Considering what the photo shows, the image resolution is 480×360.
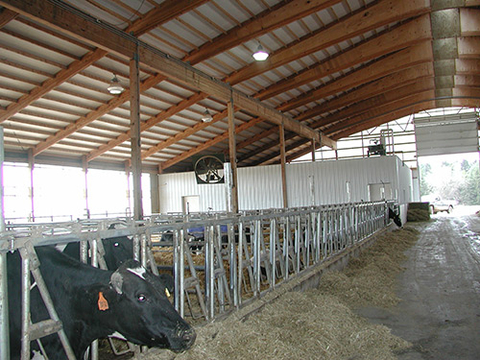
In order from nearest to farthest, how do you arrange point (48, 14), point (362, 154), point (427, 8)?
point (48, 14)
point (427, 8)
point (362, 154)

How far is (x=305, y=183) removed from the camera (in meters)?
23.9

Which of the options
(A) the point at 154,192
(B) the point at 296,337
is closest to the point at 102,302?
(B) the point at 296,337

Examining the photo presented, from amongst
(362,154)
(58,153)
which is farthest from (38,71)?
(362,154)

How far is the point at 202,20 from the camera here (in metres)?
11.1

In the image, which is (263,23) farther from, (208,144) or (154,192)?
(154,192)

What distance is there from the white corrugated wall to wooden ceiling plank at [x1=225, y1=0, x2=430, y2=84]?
397 inches

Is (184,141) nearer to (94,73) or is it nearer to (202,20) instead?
(94,73)

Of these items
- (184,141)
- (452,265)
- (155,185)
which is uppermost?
(184,141)

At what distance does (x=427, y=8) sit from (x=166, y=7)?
26.4ft

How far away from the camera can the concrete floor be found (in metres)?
4.54

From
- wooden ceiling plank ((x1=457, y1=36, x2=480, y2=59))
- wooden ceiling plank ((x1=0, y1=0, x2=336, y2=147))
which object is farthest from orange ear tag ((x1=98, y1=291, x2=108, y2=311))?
wooden ceiling plank ((x1=457, y1=36, x2=480, y2=59))

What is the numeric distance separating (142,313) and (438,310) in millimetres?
4927

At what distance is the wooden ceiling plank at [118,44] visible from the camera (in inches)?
313

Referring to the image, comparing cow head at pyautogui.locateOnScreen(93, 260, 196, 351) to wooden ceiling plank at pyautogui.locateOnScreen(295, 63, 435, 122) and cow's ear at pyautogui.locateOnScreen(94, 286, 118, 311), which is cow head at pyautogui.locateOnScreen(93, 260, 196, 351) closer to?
cow's ear at pyautogui.locateOnScreen(94, 286, 118, 311)
